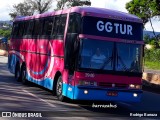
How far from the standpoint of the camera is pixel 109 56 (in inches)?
489

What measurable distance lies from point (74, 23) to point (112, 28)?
1.26 meters

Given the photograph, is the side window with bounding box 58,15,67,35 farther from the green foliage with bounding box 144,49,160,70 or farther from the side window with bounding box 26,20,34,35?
the green foliage with bounding box 144,49,160,70

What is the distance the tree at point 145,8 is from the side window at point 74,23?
1425 inches

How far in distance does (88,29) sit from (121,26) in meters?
1.19

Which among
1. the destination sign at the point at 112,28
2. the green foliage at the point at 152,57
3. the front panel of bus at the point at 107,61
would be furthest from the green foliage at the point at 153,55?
the front panel of bus at the point at 107,61

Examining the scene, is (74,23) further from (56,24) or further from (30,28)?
(30,28)

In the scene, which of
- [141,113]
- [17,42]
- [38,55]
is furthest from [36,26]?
[141,113]

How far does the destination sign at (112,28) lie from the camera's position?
12.5 meters

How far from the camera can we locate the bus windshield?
12.2 meters

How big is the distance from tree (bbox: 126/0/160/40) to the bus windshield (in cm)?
3642

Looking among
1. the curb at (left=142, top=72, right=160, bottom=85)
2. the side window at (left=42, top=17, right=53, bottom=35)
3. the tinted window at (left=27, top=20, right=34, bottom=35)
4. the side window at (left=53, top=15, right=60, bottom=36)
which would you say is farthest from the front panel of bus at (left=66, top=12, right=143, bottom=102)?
the curb at (left=142, top=72, right=160, bottom=85)

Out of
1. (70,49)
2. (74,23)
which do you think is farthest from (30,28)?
(70,49)

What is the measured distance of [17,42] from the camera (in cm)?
2125

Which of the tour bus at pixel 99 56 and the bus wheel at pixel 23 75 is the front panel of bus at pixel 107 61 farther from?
the bus wheel at pixel 23 75
